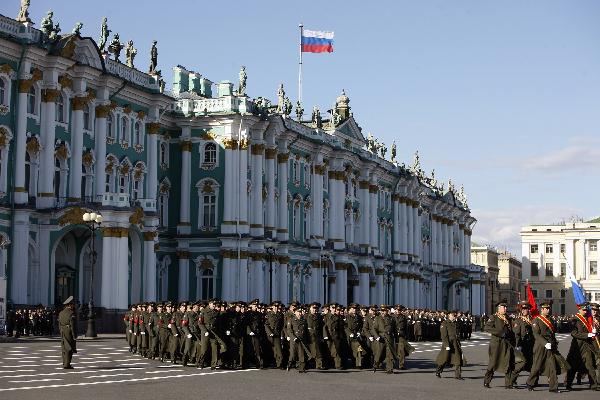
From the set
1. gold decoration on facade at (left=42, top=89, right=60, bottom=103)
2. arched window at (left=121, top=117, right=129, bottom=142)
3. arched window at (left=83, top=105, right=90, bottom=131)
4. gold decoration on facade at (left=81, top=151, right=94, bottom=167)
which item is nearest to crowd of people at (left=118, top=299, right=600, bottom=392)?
gold decoration on facade at (left=42, top=89, right=60, bottom=103)

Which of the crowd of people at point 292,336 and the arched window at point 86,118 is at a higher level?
the arched window at point 86,118

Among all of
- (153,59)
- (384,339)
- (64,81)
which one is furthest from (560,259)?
(384,339)

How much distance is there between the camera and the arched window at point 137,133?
193ft

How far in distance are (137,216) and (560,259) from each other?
106 metres

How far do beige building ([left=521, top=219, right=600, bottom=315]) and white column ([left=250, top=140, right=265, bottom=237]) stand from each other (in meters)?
85.1

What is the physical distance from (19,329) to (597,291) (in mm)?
109698

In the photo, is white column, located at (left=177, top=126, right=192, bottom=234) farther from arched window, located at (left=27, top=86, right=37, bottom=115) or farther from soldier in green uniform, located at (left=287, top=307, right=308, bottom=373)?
soldier in green uniform, located at (left=287, top=307, right=308, bottom=373)

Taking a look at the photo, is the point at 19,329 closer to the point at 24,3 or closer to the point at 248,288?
the point at 24,3

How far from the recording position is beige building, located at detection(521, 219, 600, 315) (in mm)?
143500

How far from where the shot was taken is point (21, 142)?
1935 inches

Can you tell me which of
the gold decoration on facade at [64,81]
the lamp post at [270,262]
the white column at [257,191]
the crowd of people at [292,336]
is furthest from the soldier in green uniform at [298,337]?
the white column at [257,191]

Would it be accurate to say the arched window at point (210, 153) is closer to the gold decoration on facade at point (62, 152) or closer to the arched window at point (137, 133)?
the arched window at point (137, 133)

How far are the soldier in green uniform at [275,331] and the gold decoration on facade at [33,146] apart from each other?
2361 centimetres

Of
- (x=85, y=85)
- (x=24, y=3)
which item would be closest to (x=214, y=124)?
(x=85, y=85)
